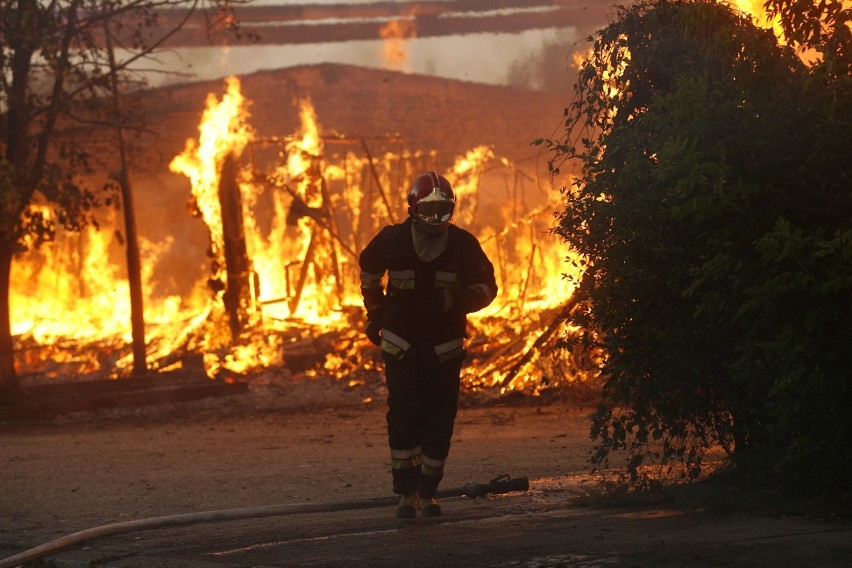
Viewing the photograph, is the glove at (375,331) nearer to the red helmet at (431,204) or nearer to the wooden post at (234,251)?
the red helmet at (431,204)

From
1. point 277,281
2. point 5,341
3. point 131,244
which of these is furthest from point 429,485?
point 277,281

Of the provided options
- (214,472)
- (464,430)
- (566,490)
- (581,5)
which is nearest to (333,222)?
(581,5)

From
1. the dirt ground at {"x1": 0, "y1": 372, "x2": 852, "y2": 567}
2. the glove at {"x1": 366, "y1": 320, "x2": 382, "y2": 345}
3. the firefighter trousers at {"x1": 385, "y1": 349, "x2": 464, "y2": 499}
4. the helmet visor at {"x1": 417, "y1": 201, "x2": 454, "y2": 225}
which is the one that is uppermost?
the helmet visor at {"x1": 417, "y1": 201, "x2": 454, "y2": 225}

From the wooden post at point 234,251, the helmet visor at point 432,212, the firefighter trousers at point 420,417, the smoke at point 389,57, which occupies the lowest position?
the firefighter trousers at point 420,417

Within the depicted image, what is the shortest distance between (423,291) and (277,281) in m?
22.8

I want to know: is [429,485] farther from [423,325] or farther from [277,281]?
[277,281]

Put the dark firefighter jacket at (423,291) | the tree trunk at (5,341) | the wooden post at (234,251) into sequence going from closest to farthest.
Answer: the dark firefighter jacket at (423,291) → the tree trunk at (5,341) → the wooden post at (234,251)

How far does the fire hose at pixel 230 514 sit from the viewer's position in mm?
6688

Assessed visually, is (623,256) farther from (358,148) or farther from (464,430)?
(358,148)

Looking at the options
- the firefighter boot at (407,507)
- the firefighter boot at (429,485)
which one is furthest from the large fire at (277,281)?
the firefighter boot at (407,507)

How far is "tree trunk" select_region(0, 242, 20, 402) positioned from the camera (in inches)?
754

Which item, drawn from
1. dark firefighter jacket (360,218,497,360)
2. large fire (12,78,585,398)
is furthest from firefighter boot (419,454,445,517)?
large fire (12,78,585,398)

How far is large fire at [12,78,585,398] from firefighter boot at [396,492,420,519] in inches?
375

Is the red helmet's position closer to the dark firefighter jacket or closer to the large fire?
the dark firefighter jacket
